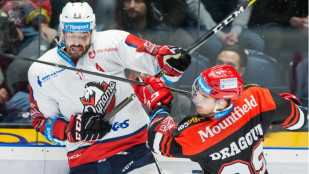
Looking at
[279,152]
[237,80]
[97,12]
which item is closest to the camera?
[237,80]

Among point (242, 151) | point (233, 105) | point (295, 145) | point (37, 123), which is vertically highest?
point (233, 105)

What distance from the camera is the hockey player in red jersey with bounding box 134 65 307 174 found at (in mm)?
2525

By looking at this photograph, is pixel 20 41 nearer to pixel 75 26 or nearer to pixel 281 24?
pixel 75 26

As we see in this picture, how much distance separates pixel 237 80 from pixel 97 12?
1.39m

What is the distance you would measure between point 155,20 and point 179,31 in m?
0.15

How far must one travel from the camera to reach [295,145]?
12.4 feet

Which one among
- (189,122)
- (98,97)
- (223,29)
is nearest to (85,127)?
(98,97)

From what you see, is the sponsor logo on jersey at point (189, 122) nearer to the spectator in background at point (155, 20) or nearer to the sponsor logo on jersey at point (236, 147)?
the sponsor logo on jersey at point (236, 147)

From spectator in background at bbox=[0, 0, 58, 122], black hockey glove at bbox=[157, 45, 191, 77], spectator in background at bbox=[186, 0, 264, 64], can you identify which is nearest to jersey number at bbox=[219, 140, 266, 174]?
black hockey glove at bbox=[157, 45, 191, 77]

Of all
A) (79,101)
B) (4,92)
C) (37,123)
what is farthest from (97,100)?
(4,92)

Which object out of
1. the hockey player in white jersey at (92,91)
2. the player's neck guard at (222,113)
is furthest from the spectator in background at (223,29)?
the player's neck guard at (222,113)

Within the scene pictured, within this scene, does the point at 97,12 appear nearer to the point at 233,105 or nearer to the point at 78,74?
the point at 78,74

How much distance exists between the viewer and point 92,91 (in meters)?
3.00

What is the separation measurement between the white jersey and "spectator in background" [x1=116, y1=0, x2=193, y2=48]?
0.71 metres
